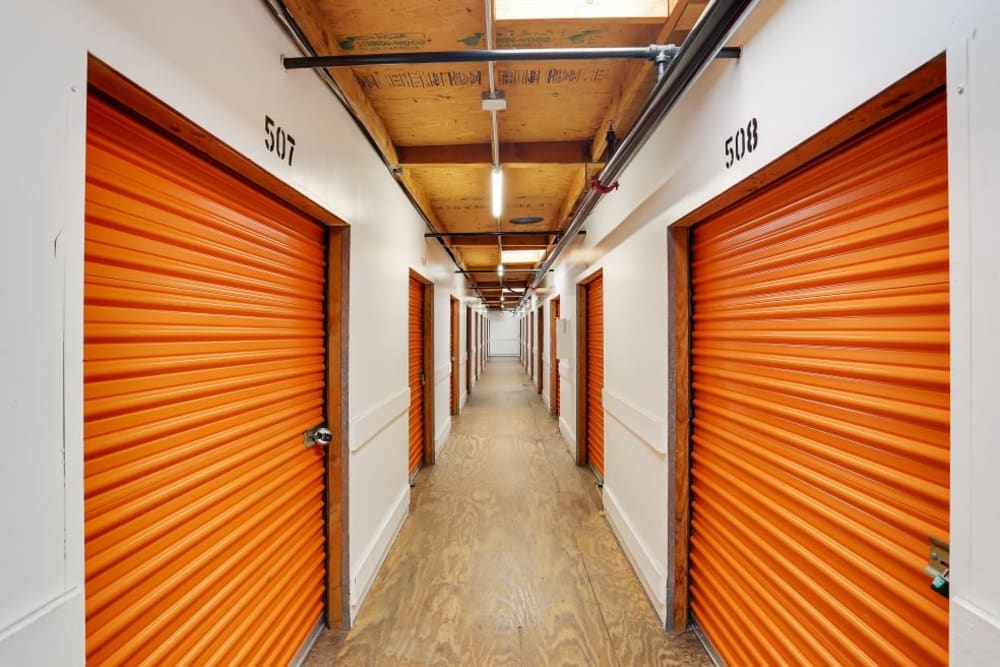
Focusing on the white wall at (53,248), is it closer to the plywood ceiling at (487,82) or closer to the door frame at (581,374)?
the plywood ceiling at (487,82)

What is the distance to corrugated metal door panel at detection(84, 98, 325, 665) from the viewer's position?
3.06 feet

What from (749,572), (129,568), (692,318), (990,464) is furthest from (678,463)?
(129,568)

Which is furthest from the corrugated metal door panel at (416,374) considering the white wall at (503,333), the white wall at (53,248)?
the white wall at (503,333)

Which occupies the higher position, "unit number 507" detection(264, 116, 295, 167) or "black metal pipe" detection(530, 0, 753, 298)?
"black metal pipe" detection(530, 0, 753, 298)

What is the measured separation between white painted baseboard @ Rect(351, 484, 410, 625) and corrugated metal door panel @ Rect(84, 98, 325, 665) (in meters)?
0.36

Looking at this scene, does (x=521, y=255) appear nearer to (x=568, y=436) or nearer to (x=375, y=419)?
(x=568, y=436)

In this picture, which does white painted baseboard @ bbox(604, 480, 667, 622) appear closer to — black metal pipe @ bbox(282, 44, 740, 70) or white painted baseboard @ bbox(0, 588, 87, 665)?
white painted baseboard @ bbox(0, 588, 87, 665)

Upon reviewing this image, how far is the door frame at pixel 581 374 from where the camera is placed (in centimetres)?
448

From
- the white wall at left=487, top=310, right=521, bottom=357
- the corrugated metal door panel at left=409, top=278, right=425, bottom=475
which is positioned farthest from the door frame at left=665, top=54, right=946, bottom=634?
the white wall at left=487, top=310, right=521, bottom=357

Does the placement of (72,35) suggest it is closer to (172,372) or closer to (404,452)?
(172,372)

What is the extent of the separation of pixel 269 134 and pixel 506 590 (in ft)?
8.51

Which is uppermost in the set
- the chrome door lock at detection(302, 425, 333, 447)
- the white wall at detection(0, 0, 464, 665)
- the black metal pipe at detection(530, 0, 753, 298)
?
the black metal pipe at detection(530, 0, 753, 298)

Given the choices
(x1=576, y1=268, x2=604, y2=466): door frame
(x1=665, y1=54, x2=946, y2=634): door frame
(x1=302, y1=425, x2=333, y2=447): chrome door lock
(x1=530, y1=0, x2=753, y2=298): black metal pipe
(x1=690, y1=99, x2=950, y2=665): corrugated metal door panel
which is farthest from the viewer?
(x1=576, y1=268, x2=604, y2=466): door frame

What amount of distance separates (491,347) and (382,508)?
62.5ft
